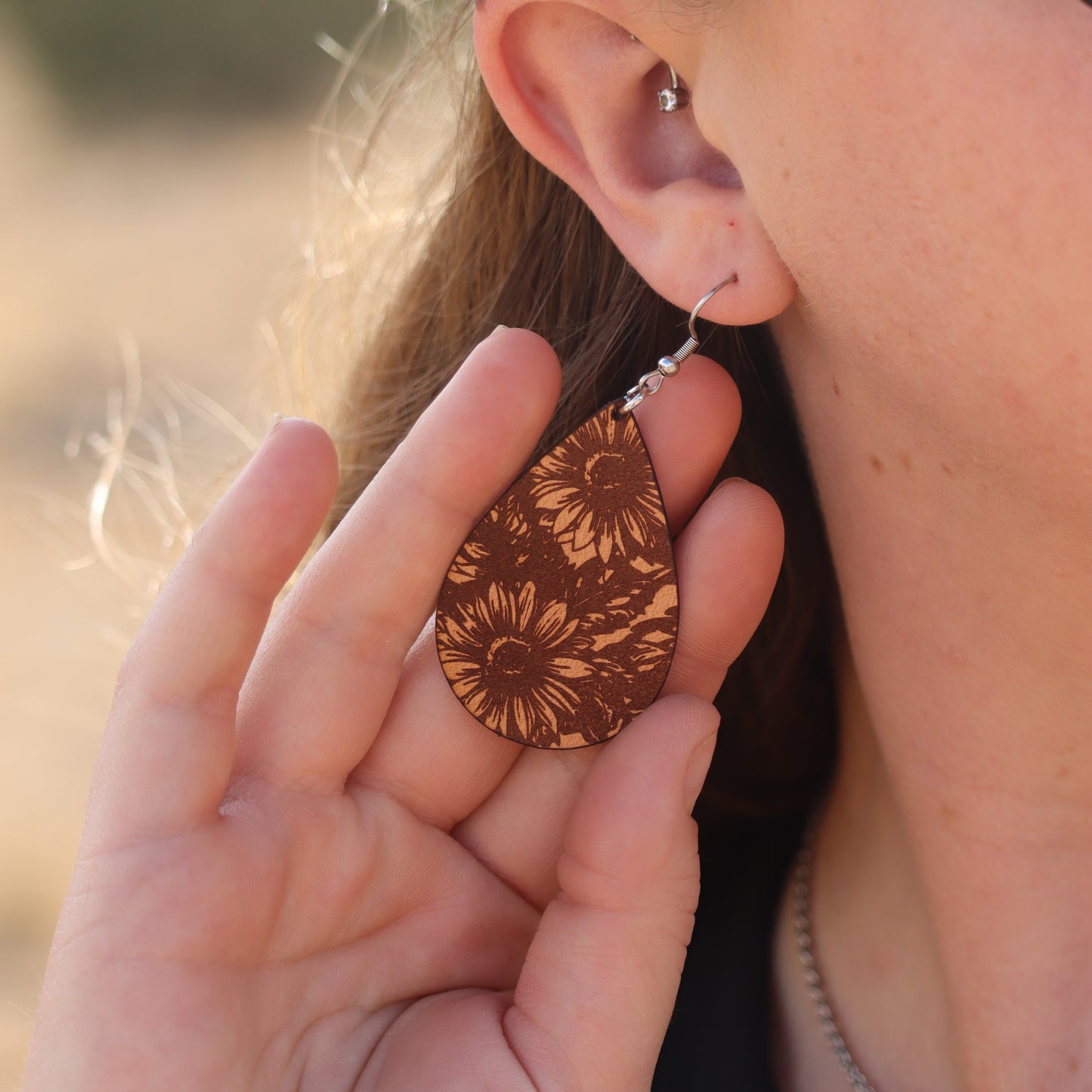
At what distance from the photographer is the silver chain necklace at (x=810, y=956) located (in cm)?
140

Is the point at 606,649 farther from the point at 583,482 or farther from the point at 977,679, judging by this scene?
the point at 977,679

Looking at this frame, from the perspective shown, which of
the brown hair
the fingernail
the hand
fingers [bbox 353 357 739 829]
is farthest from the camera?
the brown hair

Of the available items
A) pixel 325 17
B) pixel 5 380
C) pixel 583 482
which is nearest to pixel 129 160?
pixel 325 17

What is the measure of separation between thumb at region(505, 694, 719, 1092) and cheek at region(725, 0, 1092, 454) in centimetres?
44

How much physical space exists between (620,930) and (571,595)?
1.19 ft

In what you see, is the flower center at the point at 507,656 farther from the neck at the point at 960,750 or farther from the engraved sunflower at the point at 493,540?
the neck at the point at 960,750

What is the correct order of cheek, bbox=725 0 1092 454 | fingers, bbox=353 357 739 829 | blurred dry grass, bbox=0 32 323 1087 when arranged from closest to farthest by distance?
cheek, bbox=725 0 1092 454, fingers, bbox=353 357 739 829, blurred dry grass, bbox=0 32 323 1087

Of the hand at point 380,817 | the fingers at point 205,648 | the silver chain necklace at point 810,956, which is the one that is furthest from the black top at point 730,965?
the fingers at point 205,648

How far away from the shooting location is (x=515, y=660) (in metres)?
1.30

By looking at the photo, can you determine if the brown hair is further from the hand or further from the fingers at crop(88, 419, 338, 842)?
the fingers at crop(88, 419, 338, 842)

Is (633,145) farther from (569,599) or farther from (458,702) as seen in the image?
(458,702)

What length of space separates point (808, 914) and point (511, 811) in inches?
19.6

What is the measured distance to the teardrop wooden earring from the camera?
1257mm

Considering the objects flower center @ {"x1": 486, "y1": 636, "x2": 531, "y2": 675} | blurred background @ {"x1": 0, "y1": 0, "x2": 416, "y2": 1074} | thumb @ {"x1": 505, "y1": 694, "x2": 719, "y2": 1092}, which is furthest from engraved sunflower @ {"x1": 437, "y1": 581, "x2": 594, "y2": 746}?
blurred background @ {"x1": 0, "y1": 0, "x2": 416, "y2": 1074}
